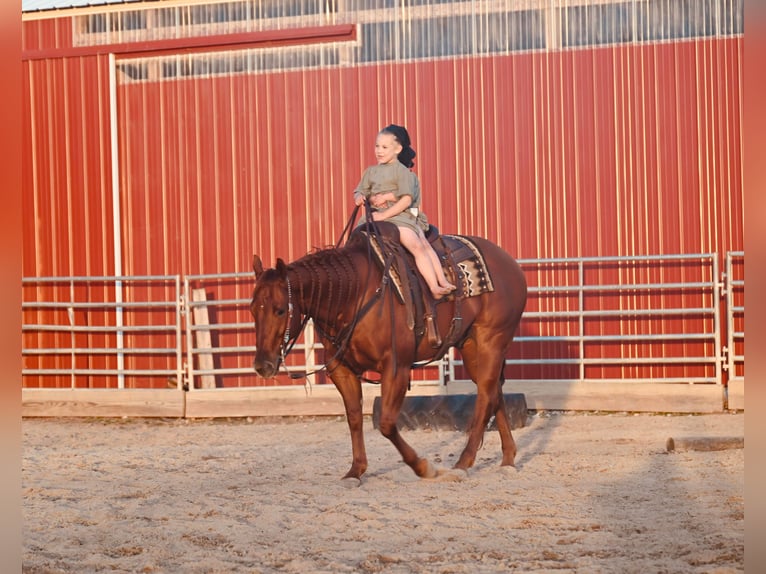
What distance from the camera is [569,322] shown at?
1245 cm

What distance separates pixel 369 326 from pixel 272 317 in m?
0.74

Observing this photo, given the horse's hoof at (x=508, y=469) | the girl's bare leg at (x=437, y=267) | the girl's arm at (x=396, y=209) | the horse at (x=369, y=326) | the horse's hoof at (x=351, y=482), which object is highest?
the girl's arm at (x=396, y=209)

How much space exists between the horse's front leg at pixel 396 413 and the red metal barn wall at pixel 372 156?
605 centimetres

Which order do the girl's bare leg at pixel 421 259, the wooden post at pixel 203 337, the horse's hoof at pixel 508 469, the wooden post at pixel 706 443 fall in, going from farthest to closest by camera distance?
the wooden post at pixel 203 337 < the wooden post at pixel 706 443 < the horse's hoof at pixel 508 469 < the girl's bare leg at pixel 421 259

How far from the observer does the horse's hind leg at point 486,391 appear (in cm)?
738

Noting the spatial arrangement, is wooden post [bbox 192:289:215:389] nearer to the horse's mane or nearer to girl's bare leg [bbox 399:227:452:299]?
girl's bare leg [bbox 399:227:452:299]

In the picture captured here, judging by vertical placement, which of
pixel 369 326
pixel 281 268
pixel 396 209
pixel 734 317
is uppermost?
pixel 396 209

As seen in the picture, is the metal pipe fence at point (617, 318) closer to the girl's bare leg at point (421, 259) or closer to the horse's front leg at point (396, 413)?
the girl's bare leg at point (421, 259)

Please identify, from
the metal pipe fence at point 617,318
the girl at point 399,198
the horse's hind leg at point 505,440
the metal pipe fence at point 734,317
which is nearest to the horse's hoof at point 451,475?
the horse's hind leg at point 505,440

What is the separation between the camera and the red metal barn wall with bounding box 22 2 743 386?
12375mm

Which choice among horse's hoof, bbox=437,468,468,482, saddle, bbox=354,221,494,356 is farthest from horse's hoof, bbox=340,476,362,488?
saddle, bbox=354,221,494,356

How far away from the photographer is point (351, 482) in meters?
6.87

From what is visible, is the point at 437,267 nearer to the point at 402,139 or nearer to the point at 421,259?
the point at 421,259

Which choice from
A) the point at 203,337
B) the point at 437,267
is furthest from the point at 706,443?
the point at 203,337
